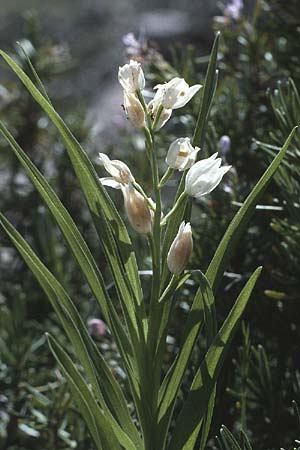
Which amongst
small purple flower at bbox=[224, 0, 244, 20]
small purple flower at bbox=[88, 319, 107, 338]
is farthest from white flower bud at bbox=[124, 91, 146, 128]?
small purple flower at bbox=[224, 0, 244, 20]

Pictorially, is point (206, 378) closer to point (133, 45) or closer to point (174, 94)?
point (174, 94)

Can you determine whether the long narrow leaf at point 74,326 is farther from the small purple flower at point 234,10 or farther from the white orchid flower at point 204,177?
the small purple flower at point 234,10

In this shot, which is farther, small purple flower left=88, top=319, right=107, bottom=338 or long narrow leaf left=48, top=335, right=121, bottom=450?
small purple flower left=88, top=319, right=107, bottom=338

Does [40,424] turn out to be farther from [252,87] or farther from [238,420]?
[252,87]

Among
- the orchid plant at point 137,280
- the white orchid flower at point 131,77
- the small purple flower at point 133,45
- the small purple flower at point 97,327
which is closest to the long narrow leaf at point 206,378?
the orchid plant at point 137,280

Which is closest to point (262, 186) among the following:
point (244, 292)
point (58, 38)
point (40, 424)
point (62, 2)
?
point (244, 292)

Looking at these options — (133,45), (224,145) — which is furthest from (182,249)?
(133,45)

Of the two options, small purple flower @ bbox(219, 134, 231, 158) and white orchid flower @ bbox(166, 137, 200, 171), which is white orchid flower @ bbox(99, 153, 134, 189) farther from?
small purple flower @ bbox(219, 134, 231, 158)
